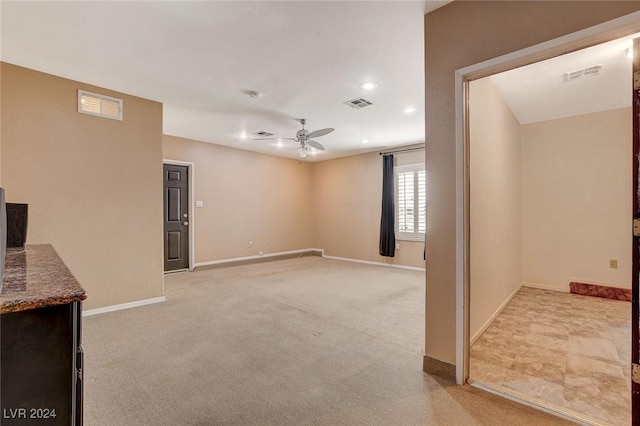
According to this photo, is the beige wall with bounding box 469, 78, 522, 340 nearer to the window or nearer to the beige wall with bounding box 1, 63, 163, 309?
the window

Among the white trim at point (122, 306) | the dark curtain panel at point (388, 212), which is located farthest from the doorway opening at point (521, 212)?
the white trim at point (122, 306)

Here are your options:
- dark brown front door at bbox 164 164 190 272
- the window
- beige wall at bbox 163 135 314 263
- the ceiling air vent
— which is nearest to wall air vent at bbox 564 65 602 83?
the ceiling air vent

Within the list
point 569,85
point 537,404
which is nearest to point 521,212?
point 569,85

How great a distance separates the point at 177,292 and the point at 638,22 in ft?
16.8

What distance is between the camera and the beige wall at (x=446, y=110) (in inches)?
73.8

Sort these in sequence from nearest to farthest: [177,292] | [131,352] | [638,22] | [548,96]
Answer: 1. [638,22]
2. [131,352]
3. [548,96]
4. [177,292]

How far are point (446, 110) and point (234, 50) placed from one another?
193cm

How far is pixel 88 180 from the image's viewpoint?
11.2 feet

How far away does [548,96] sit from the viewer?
11.8 ft

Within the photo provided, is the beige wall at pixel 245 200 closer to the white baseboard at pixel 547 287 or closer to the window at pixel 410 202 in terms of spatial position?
the window at pixel 410 202

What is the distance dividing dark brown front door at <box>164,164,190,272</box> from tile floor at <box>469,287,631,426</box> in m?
5.29

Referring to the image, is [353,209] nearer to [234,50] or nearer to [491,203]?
[491,203]

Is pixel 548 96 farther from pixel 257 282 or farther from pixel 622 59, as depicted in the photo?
pixel 257 282

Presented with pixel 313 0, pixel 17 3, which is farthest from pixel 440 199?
pixel 17 3
